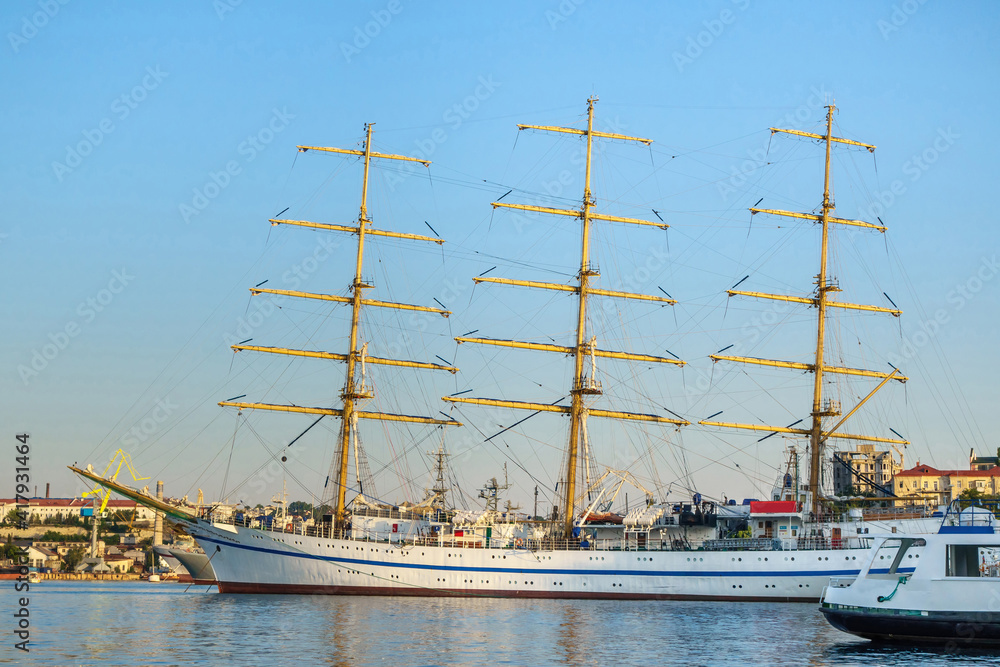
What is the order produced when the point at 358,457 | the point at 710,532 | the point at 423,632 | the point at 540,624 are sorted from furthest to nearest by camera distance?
the point at 358,457
the point at 710,532
the point at 540,624
the point at 423,632

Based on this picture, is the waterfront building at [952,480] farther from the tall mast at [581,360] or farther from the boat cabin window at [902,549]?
the boat cabin window at [902,549]

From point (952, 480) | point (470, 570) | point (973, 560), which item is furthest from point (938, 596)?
point (952, 480)

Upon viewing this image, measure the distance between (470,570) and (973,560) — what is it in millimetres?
32668

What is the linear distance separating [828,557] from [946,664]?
29.1 meters

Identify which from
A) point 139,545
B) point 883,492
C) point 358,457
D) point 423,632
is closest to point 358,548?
point 358,457

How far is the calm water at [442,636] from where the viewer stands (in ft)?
104

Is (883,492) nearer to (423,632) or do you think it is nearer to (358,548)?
(358,548)

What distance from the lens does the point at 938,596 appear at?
3459 centimetres

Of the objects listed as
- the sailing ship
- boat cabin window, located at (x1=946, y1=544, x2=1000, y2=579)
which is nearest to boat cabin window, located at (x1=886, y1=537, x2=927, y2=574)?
boat cabin window, located at (x1=946, y1=544, x2=1000, y2=579)

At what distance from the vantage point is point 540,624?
43.1 metres

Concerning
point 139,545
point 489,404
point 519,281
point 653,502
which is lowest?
point 139,545

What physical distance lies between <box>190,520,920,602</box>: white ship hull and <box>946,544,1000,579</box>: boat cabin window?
85.0 feet

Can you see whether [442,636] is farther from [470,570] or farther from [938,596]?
[470,570]

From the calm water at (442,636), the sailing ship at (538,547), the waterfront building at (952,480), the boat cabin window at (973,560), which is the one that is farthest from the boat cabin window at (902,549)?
the waterfront building at (952,480)
